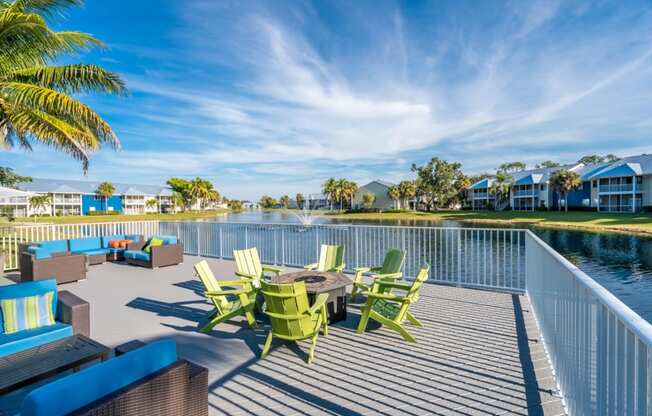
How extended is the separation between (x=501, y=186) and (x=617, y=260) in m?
38.2

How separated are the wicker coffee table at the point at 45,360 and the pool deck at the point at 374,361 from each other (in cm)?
99

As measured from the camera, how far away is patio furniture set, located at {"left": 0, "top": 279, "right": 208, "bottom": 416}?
143cm

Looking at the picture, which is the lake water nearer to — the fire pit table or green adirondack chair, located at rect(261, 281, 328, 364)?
the fire pit table

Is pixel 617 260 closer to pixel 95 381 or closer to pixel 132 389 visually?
pixel 132 389

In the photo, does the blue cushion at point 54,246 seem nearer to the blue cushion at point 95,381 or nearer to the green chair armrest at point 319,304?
the green chair armrest at point 319,304

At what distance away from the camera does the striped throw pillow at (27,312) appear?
3256 millimetres

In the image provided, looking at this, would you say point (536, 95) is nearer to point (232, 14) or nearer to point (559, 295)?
point (232, 14)

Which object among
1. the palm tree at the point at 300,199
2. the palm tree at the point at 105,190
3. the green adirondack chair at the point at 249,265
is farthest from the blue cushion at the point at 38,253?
the palm tree at the point at 300,199

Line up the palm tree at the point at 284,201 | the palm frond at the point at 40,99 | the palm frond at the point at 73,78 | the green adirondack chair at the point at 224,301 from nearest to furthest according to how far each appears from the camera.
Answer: the green adirondack chair at the point at 224,301 < the palm frond at the point at 40,99 < the palm frond at the point at 73,78 < the palm tree at the point at 284,201

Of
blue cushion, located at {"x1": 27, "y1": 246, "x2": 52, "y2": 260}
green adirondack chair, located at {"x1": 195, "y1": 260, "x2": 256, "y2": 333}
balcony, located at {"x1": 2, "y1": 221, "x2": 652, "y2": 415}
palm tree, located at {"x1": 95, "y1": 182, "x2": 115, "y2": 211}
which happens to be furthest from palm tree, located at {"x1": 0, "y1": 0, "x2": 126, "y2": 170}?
palm tree, located at {"x1": 95, "y1": 182, "x2": 115, "y2": 211}

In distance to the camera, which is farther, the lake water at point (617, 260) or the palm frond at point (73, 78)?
the lake water at point (617, 260)

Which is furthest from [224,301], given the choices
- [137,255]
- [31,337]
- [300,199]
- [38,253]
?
[300,199]

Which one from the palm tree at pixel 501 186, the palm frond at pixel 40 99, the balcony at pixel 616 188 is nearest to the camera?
the palm frond at pixel 40 99

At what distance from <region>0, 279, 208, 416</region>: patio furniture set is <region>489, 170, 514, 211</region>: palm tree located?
57.1m
